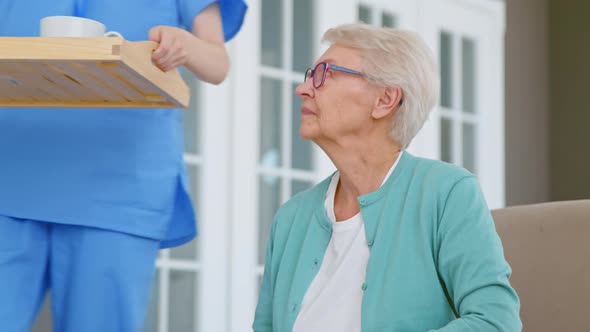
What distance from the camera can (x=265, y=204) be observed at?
4129mm

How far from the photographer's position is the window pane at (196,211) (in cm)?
374

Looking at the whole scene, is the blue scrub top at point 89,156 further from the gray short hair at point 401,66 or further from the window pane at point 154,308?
the window pane at point 154,308

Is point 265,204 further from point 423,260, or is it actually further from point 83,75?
point 83,75

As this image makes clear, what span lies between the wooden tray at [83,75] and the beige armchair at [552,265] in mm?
708

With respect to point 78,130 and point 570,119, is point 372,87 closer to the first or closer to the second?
point 78,130

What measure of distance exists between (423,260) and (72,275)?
0.62 m

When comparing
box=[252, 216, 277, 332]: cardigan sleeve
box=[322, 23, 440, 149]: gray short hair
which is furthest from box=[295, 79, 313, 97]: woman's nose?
box=[252, 216, 277, 332]: cardigan sleeve

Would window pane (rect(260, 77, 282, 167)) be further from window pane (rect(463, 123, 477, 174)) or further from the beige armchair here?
the beige armchair

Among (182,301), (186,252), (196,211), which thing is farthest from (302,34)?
(182,301)

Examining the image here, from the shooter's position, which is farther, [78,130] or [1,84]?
[78,130]

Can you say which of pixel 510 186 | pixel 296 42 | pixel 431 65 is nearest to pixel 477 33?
pixel 510 186

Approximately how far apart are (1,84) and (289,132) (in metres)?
2.70

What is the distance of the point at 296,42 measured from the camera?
4324mm

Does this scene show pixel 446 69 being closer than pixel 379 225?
No
